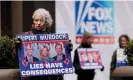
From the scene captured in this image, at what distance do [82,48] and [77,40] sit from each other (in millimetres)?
2250

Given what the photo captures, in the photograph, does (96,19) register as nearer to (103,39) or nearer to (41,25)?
(103,39)

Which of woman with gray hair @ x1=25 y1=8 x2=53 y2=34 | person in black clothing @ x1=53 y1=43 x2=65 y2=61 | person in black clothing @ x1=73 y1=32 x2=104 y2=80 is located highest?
woman with gray hair @ x1=25 y1=8 x2=53 y2=34

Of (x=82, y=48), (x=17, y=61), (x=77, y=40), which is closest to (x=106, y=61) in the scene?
(x=77, y=40)

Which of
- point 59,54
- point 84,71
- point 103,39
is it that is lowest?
point 84,71

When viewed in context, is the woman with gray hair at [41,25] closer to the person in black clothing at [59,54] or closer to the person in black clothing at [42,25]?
the person in black clothing at [42,25]

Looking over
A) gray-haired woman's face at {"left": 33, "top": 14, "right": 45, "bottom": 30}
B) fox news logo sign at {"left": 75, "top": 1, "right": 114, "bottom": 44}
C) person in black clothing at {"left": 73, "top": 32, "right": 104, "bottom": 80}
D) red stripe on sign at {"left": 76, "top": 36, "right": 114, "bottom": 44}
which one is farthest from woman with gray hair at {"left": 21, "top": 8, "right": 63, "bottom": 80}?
red stripe on sign at {"left": 76, "top": 36, "right": 114, "bottom": 44}

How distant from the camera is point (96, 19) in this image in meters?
13.4

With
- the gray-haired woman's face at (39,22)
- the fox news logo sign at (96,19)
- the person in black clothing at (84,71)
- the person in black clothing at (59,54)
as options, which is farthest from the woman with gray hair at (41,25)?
the fox news logo sign at (96,19)

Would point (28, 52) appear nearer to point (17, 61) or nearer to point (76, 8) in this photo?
point (17, 61)

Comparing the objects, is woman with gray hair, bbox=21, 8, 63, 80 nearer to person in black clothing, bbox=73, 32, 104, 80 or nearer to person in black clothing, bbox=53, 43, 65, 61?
person in black clothing, bbox=53, 43, 65, 61

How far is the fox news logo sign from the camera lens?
1341 centimetres

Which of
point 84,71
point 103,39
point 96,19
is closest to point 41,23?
point 84,71

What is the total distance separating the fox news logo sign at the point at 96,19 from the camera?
13406 millimetres

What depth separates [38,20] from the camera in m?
6.69
